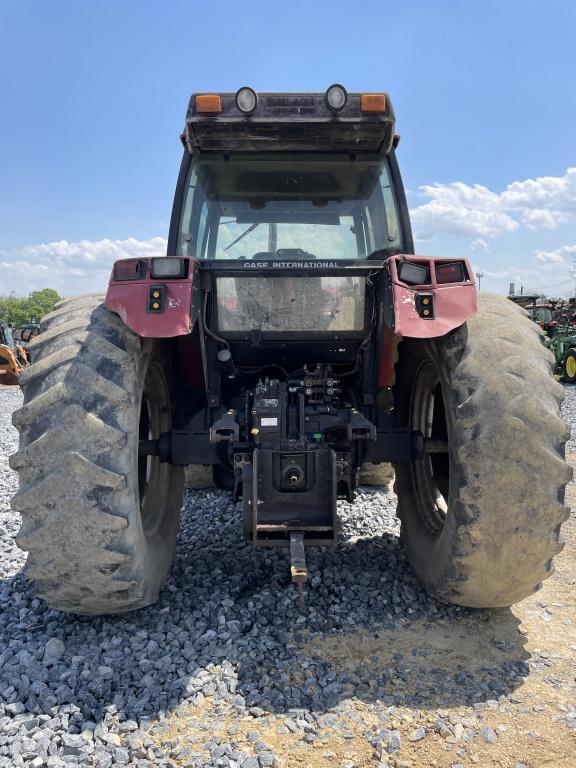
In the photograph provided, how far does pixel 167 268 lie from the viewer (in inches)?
116

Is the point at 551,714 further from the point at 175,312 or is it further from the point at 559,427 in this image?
the point at 175,312

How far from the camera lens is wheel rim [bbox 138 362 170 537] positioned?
367 cm

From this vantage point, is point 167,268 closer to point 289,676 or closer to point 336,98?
point 336,98

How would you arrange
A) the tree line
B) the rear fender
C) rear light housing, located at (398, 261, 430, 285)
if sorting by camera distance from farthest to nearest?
the tree line → rear light housing, located at (398, 261, 430, 285) → the rear fender

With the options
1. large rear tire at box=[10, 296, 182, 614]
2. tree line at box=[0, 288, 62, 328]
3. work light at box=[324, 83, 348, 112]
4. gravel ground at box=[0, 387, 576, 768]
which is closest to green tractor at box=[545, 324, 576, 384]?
gravel ground at box=[0, 387, 576, 768]

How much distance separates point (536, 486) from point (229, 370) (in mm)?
1877

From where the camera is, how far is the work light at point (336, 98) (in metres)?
3.35

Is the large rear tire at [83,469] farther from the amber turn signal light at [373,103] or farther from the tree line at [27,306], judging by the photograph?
the tree line at [27,306]

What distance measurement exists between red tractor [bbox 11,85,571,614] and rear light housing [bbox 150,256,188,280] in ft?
0.04

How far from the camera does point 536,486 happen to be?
2.63 m

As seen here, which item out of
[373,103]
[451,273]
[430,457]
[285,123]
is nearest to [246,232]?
[285,123]

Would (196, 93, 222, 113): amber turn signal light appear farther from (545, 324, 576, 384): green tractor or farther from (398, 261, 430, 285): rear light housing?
(545, 324, 576, 384): green tractor

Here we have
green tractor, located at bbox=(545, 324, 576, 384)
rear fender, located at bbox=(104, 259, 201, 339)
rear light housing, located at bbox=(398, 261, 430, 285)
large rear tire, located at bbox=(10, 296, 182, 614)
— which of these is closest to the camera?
large rear tire, located at bbox=(10, 296, 182, 614)

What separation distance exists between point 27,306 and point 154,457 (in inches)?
3674
